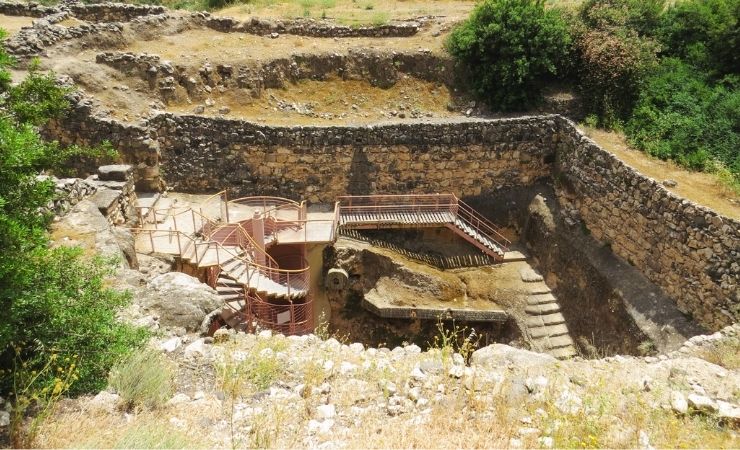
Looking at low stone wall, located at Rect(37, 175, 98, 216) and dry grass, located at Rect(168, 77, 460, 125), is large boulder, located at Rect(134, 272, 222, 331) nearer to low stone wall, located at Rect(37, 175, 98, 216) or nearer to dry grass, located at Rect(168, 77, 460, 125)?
low stone wall, located at Rect(37, 175, 98, 216)

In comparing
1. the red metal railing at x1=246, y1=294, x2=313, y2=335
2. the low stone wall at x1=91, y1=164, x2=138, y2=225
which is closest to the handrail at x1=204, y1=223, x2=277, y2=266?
the red metal railing at x1=246, y1=294, x2=313, y2=335

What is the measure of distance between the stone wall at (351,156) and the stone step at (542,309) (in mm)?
3967

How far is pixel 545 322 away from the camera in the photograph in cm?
1423

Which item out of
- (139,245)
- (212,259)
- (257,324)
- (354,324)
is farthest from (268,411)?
(354,324)

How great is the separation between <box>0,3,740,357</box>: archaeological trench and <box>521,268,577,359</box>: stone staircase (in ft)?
0.13

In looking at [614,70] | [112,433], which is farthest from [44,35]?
[614,70]

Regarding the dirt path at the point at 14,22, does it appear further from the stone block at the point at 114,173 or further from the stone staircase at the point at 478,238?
the stone staircase at the point at 478,238

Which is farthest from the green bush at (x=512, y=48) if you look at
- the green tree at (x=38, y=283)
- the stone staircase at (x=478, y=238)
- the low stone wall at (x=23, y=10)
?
the low stone wall at (x=23, y=10)

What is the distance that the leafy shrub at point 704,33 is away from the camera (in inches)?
611

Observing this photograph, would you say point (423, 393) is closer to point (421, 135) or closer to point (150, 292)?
point (150, 292)

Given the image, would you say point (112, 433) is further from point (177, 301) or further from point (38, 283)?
point (177, 301)

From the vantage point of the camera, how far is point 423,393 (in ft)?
21.3

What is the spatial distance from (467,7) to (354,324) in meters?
15.8

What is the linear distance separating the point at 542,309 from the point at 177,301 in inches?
382
